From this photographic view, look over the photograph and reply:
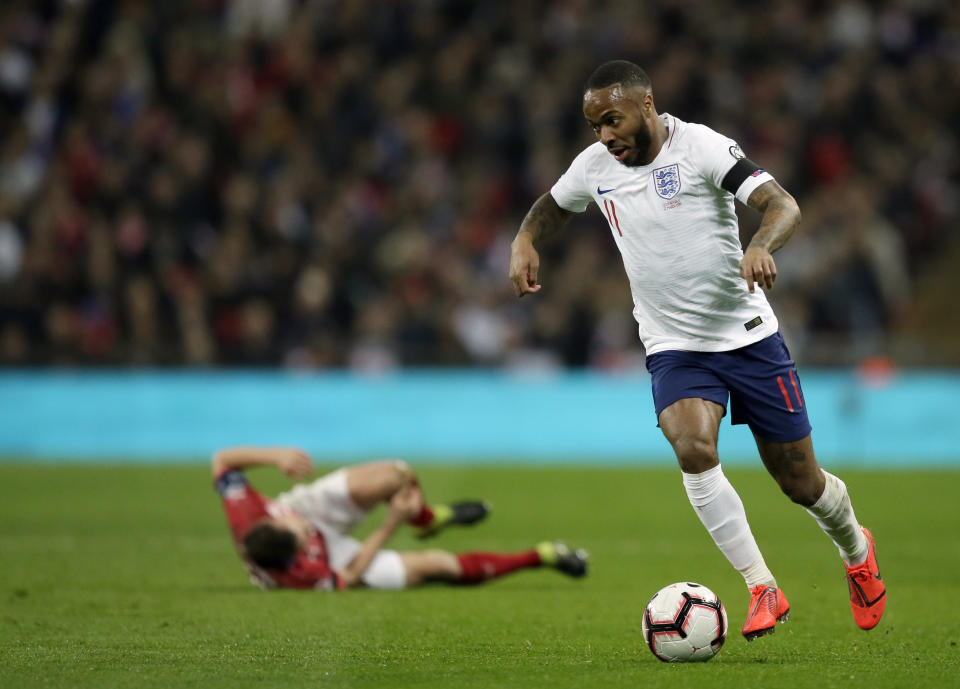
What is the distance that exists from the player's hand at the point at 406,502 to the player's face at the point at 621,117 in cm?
313

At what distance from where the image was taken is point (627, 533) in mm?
10984

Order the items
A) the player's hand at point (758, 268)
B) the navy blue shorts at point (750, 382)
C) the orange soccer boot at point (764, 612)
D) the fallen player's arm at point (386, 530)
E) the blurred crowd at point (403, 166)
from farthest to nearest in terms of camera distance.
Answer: the blurred crowd at point (403, 166), the fallen player's arm at point (386, 530), the navy blue shorts at point (750, 382), the orange soccer boot at point (764, 612), the player's hand at point (758, 268)

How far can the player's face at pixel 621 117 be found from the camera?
5676 millimetres

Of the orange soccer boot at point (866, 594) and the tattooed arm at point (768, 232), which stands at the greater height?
the tattooed arm at point (768, 232)

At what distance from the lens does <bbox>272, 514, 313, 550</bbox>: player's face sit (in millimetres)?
7637

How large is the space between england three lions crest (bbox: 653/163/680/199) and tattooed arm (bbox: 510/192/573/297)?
60cm

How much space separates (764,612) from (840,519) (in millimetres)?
751

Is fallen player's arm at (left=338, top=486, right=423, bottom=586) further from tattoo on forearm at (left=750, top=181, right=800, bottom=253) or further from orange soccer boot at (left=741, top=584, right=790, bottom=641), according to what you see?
tattoo on forearm at (left=750, top=181, right=800, bottom=253)

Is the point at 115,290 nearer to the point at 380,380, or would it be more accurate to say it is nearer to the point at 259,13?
the point at 380,380

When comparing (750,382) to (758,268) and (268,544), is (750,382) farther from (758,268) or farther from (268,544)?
(268,544)

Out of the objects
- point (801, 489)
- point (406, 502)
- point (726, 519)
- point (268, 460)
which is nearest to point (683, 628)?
point (726, 519)

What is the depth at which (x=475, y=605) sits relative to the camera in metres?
7.41

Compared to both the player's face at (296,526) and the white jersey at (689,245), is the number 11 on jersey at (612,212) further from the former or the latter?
the player's face at (296,526)

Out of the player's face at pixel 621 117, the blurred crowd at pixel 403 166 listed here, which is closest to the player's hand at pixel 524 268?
the player's face at pixel 621 117
